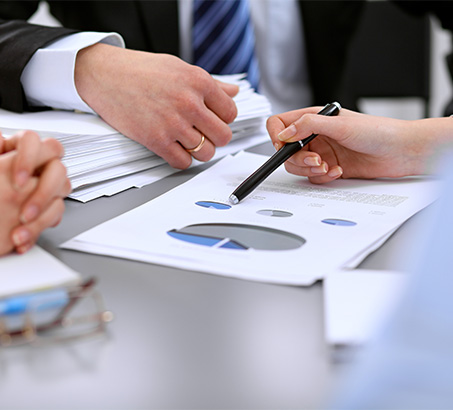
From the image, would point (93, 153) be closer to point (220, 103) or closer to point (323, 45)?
point (220, 103)

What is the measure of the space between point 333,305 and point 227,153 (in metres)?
0.50

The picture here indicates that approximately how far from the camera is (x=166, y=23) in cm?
137

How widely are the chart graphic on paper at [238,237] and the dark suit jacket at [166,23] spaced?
33.4 inches

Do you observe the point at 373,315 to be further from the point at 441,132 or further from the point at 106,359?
the point at 441,132

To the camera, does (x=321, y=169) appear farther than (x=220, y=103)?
No

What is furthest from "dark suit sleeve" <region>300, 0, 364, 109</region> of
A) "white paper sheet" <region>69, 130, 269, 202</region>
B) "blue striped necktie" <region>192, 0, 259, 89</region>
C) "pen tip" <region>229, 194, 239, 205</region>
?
"pen tip" <region>229, 194, 239, 205</region>

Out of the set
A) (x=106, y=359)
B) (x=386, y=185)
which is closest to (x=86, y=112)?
(x=386, y=185)

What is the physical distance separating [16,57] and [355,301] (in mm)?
636

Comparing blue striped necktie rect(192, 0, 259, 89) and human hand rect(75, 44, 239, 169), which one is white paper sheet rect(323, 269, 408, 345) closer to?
human hand rect(75, 44, 239, 169)

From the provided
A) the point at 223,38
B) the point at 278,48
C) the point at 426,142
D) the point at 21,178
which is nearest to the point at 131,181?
the point at 21,178

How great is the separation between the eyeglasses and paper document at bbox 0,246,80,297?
0.01 meters

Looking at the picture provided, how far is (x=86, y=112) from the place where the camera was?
812mm

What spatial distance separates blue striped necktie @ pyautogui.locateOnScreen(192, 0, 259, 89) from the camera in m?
1.37

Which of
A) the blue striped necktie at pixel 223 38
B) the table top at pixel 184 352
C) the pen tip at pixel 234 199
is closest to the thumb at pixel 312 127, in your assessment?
the pen tip at pixel 234 199
